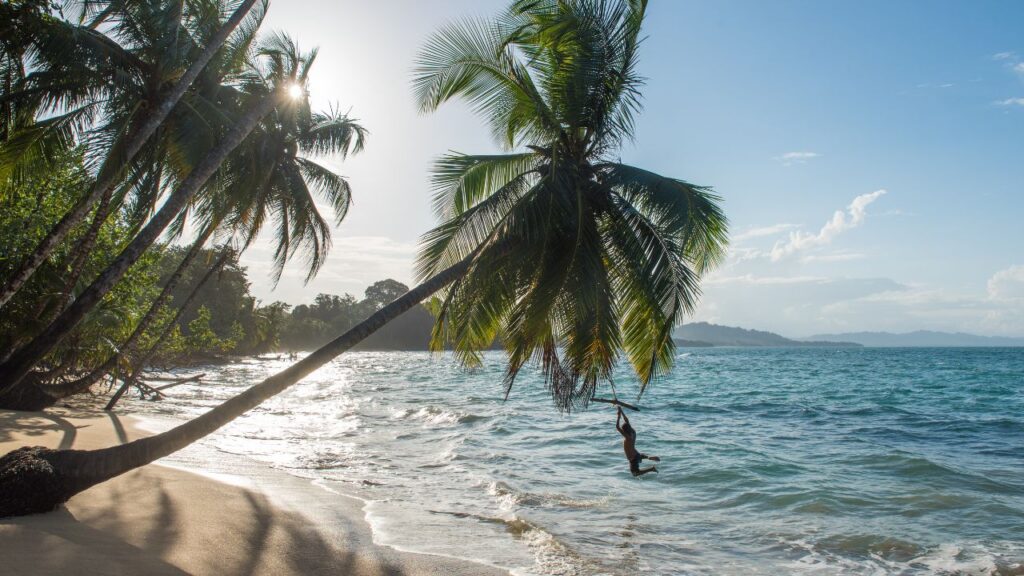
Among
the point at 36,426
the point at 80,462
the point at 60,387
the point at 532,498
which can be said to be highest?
the point at 80,462

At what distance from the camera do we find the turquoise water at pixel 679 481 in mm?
8375

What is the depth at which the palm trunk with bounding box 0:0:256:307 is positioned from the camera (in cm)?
870

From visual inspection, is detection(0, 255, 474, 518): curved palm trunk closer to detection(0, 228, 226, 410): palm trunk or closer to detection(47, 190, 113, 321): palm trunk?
detection(47, 190, 113, 321): palm trunk

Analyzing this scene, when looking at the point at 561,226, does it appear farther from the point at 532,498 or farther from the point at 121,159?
the point at 121,159

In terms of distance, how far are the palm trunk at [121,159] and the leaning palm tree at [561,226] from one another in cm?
291

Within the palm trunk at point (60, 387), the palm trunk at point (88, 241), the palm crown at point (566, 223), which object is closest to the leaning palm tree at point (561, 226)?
the palm crown at point (566, 223)

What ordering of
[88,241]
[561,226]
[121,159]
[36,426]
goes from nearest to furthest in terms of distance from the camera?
1. [561,226]
2. [121,159]
3. [88,241]
4. [36,426]

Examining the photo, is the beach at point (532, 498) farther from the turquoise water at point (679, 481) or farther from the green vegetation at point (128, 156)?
the green vegetation at point (128, 156)

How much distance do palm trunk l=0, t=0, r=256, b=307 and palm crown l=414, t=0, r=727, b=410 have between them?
292 centimetres

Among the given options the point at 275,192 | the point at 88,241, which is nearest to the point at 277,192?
the point at 275,192

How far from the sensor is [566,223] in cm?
805

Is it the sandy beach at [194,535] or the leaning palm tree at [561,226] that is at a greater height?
the leaning palm tree at [561,226]

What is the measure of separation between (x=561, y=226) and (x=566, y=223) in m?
0.11

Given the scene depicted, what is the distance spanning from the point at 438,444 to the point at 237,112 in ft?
30.9
